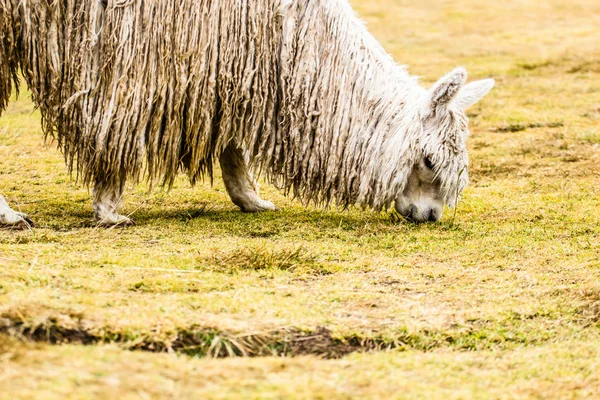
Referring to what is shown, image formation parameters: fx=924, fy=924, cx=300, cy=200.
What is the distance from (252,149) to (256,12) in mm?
854

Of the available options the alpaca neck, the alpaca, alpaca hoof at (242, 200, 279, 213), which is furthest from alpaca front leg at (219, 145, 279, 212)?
the alpaca neck

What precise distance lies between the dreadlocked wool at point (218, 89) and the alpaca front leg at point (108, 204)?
0.07 meters

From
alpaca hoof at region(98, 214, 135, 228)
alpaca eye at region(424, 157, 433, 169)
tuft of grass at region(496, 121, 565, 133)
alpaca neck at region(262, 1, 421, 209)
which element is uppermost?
alpaca neck at region(262, 1, 421, 209)

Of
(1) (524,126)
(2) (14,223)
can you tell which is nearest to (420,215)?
(2) (14,223)

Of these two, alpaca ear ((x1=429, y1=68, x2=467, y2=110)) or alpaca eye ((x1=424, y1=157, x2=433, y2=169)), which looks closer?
alpaca ear ((x1=429, y1=68, x2=467, y2=110))

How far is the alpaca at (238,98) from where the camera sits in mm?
5582

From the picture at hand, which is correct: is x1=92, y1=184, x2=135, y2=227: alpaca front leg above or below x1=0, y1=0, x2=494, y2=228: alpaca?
below

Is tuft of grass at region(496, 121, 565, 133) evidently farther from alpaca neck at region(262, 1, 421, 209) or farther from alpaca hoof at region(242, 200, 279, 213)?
alpaca neck at region(262, 1, 421, 209)

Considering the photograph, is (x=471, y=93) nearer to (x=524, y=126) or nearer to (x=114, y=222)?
(x=114, y=222)

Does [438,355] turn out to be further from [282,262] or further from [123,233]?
[123,233]

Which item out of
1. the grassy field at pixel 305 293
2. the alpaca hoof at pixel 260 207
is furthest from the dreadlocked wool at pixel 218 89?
the alpaca hoof at pixel 260 207

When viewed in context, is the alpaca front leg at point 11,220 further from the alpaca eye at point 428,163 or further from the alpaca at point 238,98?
the alpaca eye at point 428,163

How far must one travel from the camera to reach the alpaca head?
18.6 feet

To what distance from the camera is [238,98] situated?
18.7 ft
